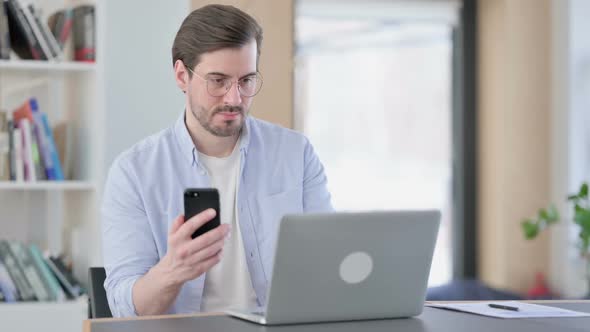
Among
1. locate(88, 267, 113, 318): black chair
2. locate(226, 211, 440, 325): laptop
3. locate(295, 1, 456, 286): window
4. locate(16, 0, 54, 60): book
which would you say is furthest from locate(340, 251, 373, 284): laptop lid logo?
locate(295, 1, 456, 286): window

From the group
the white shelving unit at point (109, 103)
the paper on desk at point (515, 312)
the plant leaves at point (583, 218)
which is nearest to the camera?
the paper on desk at point (515, 312)

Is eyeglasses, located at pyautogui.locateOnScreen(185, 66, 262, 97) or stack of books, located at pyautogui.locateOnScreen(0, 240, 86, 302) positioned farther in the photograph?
stack of books, located at pyautogui.locateOnScreen(0, 240, 86, 302)

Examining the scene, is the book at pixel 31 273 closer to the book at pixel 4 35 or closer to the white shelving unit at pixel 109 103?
the white shelving unit at pixel 109 103

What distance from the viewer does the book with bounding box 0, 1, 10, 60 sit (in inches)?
123

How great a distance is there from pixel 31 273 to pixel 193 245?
1667mm

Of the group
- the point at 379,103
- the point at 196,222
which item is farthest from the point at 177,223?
the point at 379,103

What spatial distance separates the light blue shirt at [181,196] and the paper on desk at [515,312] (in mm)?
463

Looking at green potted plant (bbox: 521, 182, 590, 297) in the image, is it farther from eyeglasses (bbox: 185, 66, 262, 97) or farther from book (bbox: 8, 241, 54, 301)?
book (bbox: 8, 241, 54, 301)

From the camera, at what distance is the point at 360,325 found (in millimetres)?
1669

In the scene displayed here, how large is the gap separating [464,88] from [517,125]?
1.41ft

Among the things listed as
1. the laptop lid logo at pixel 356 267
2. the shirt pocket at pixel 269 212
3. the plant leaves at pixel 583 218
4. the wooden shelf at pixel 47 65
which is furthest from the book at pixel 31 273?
the plant leaves at pixel 583 218

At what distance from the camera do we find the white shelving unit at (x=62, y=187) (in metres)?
3.12

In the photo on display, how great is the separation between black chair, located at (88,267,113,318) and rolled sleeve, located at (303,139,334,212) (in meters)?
0.55

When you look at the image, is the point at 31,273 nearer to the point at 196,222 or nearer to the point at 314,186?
the point at 314,186
